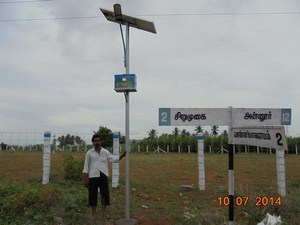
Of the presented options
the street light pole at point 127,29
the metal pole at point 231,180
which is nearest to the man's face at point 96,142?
the street light pole at point 127,29

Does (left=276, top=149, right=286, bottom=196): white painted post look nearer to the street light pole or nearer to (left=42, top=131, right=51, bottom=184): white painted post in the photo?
the street light pole

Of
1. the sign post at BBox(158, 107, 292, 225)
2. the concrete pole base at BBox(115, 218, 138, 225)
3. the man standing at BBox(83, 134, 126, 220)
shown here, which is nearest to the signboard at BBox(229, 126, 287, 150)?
the sign post at BBox(158, 107, 292, 225)

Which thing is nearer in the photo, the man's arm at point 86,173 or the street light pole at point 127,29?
the street light pole at point 127,29

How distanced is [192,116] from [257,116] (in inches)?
35.0

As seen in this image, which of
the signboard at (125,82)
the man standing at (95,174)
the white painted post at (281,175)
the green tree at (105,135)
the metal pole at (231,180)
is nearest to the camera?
the metal pole at (231,180)

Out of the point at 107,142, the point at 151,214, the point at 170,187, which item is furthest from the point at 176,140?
the point at 151,214

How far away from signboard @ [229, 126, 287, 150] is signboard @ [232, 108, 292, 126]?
0.73 feet

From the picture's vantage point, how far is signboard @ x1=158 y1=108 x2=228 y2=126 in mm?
3783

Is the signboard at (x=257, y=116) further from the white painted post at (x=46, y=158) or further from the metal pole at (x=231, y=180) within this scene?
the white painted post at (x=46, y=158)

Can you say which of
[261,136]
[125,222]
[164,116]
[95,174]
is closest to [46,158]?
[95,174]

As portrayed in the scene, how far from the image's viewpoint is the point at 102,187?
15.7 feet

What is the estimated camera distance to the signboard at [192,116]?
3783mm

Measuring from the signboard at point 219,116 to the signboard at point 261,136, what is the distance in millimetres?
220

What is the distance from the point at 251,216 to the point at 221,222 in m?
0.85
